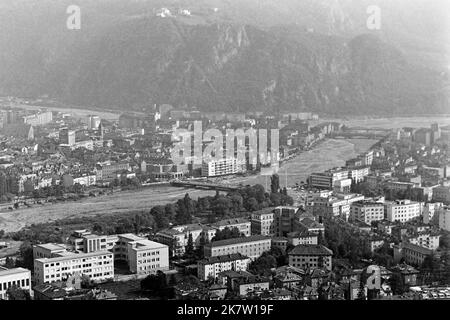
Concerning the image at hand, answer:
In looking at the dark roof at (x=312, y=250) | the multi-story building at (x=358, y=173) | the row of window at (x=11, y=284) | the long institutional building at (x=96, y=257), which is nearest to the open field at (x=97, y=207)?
the multi-story building at (x=358, y=173)

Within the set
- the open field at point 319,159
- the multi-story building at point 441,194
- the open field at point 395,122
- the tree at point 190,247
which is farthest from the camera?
the open field at point 395,122

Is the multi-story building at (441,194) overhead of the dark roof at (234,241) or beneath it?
beneath

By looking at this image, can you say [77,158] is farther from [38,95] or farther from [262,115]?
[262,115]

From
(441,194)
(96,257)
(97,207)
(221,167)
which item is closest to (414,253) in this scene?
(96,257)

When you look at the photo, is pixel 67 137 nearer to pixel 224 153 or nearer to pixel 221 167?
pixel 224 153

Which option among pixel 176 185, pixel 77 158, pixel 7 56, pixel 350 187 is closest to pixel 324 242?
pixel 350 187

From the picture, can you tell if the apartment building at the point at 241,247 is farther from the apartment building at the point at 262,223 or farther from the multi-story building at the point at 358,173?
the multi-story building at the point at 358,173

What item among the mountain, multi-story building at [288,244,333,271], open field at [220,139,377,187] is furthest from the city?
the mountain
